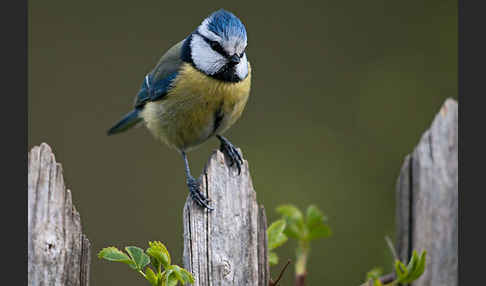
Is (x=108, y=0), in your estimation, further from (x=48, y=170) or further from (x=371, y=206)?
(x=48, y=170)

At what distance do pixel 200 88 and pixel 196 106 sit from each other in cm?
7

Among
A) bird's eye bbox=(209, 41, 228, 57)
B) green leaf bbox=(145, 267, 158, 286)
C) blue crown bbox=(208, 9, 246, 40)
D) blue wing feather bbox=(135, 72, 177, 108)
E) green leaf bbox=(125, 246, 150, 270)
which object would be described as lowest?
green leaf bbox=(145, 267, 158, 286)

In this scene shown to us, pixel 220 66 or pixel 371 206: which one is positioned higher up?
pixel 220 66

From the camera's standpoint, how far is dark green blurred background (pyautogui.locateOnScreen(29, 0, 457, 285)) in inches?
116

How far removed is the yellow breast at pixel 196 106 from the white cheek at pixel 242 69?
1.1 inches

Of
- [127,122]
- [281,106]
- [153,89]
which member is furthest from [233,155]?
[281,106]

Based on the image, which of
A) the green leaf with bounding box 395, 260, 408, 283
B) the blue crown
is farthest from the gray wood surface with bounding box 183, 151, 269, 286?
the blue crown

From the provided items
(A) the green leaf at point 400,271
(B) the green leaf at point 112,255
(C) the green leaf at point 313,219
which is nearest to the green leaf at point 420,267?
(A) the green leaf at point 400,271

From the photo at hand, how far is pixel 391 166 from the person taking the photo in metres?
2.98

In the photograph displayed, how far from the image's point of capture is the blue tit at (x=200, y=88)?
6.35 feet

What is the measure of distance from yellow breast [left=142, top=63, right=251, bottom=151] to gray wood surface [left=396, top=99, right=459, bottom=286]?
68cm

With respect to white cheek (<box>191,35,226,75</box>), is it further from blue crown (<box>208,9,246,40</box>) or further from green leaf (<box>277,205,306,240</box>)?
green leaf (<box>277,205,306,240</box>)

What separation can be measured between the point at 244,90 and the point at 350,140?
3.85ft

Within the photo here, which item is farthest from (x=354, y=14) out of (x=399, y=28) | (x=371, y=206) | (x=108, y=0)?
(x=108, y=0)
